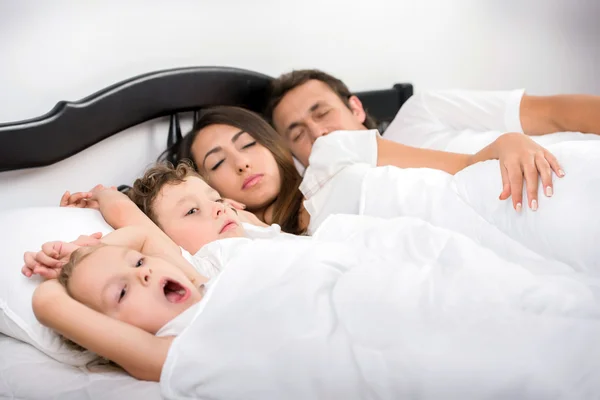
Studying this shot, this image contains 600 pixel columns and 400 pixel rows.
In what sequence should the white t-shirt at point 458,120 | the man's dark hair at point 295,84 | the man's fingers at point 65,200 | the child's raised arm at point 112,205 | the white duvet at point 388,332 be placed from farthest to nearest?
1. the man's dark hair at point 295,84
2. the white t-shirt at point 458,120
3. the man's fingers at point 65,200
4. the child's raised arm at point 112,205
5. the white duvet at point 388,332

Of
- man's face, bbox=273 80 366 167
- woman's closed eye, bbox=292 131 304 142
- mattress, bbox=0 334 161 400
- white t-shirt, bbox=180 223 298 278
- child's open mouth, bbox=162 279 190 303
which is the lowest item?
mattress, bbox=0 334 161 400

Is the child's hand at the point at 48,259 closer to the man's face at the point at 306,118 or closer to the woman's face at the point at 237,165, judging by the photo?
the woman's face at the point at 237,165

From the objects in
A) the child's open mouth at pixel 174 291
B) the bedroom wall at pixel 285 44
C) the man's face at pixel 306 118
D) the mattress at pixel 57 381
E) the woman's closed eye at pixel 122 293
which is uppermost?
the bedroom wall at pixel 285 44

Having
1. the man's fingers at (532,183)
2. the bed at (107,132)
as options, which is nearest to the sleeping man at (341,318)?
the man's fingers at (532,183)

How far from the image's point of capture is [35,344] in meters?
0.99

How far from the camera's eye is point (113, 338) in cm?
85

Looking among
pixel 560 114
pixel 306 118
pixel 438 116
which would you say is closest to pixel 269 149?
pixel 306 118

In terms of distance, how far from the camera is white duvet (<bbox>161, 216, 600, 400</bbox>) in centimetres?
68

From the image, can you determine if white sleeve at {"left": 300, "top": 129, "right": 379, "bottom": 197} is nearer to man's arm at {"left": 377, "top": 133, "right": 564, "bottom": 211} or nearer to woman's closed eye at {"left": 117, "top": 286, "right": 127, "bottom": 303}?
man's arm at {"left": 377, "top": 133, "right": 564, "bottom": 211}

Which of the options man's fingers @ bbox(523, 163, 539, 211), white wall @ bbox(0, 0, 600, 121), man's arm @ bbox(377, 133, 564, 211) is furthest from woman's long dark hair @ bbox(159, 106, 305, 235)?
man's fingers @ bbox(523, 163, 539, 211)

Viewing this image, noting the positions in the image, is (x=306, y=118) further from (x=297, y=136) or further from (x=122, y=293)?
(x=122, y=293)

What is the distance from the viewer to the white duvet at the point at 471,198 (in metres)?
1.00

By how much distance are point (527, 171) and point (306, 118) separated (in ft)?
2.66

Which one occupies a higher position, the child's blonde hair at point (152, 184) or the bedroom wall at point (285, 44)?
the bedroom wall at point (285, 44)
